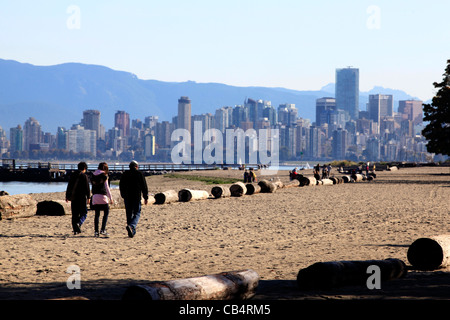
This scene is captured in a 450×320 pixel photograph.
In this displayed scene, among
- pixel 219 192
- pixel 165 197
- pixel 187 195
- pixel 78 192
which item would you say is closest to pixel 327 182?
pixel 219 192

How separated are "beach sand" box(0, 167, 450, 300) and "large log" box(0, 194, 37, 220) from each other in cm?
24

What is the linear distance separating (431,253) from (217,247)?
4.77 metres

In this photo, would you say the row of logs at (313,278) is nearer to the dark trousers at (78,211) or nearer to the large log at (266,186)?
the dark trousers at (78,211)

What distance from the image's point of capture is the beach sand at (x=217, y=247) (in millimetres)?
9258

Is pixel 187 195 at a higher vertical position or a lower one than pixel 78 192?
lower

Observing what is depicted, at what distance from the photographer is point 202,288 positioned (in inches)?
293

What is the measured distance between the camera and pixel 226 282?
784 cm

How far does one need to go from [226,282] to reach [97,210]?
8393mm

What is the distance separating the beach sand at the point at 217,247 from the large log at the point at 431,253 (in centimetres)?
22

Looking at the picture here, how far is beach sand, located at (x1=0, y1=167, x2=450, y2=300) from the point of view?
30.4ft

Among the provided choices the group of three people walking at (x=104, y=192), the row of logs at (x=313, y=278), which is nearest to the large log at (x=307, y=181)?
the group of three people walking at (x=104, y=192)

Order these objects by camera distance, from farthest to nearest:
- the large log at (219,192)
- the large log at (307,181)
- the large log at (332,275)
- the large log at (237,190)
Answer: the large log at (307,181) → the large log at (237,190) → the large log at (219,192) → the large log at (332,275)

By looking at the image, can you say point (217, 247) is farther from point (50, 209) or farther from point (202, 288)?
point (50, 209)
